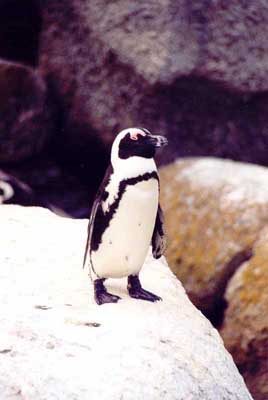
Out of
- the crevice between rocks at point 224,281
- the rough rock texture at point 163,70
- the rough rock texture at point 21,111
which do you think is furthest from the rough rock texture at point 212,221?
the rough rock texture at point 21,111

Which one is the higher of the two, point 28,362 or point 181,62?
point 181,62

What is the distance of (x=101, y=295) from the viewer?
2133 millimetres

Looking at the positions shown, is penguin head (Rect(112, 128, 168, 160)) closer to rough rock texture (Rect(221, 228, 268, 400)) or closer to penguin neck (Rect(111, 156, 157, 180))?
penguin neck (Rect(111, 156, 157, 180))

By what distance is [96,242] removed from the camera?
2.17 metres

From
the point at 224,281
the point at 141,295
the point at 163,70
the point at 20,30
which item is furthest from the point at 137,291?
the point at 20,30

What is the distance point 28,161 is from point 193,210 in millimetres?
1151

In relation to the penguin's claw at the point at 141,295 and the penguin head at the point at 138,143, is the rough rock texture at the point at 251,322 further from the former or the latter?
the penguin head at the point at 138,143

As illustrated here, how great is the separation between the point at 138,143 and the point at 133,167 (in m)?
0.07

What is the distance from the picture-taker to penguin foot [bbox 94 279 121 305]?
6.93 ft

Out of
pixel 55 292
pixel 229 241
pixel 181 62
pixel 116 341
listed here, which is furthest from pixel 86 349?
pixel 181 62

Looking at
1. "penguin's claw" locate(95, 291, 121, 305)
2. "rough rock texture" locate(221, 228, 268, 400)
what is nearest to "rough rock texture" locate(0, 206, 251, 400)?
"penguin's claw" locate(95, 291, 121, 305)

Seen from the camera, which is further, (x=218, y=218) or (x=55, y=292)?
(x=218, y=218)

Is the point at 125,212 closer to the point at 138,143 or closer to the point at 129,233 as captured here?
the point at 129,233

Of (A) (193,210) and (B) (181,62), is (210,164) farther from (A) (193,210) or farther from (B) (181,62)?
(B) (181,62)
